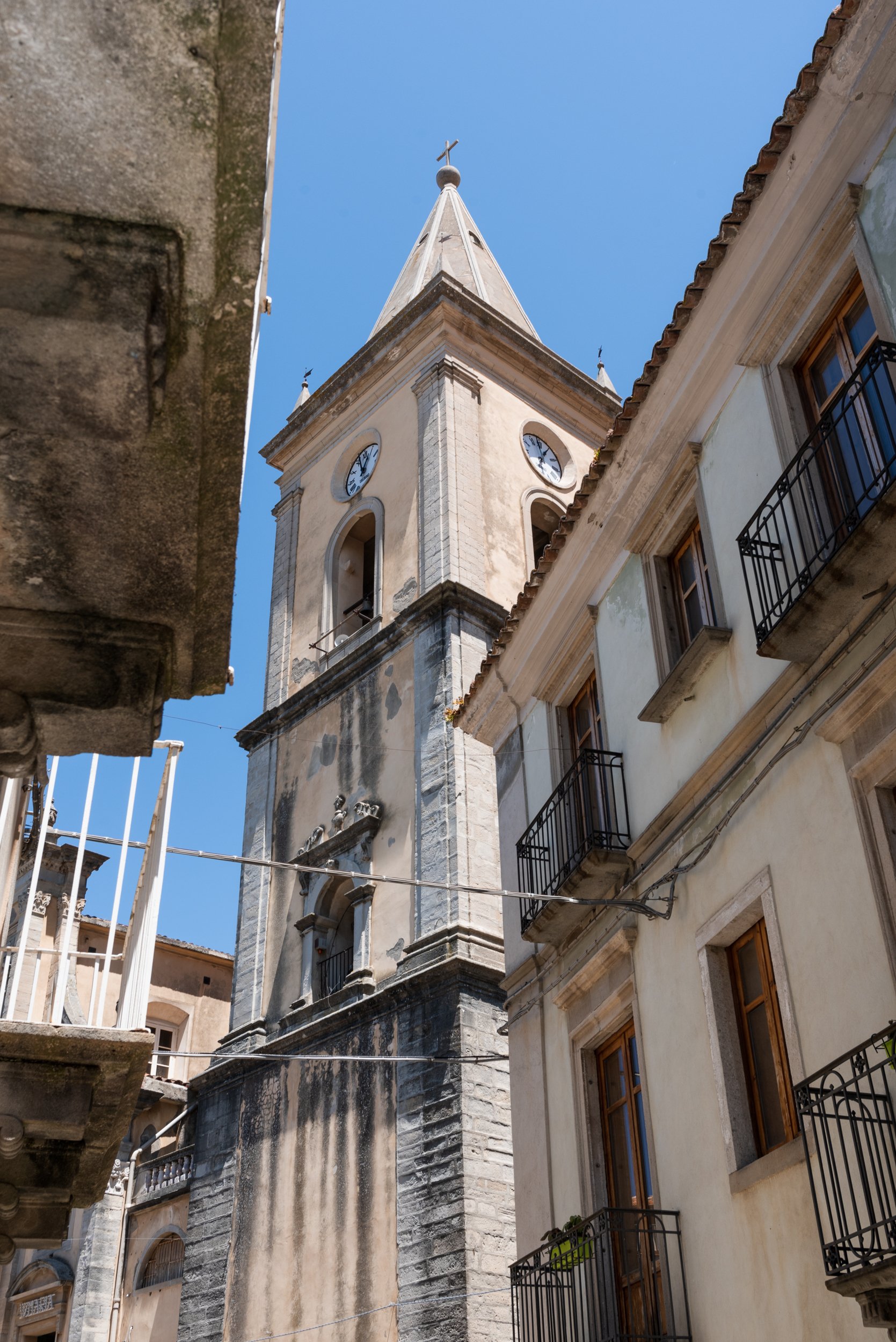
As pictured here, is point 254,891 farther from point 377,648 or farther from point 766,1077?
point 766,1077

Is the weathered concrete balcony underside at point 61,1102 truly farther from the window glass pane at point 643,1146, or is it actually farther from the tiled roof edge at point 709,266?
the tiled roof edge at point 709,266

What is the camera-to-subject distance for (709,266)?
29.3ft

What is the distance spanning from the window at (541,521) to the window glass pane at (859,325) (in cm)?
1591

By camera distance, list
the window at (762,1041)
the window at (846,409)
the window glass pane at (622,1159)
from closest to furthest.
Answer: the window at (846,409) → the window at (762,1041) → the window glass pane at (622,1159)

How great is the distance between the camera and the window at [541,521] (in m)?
24.4

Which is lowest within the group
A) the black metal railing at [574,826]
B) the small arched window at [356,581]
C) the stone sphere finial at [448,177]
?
the black metal railing at [574,826]

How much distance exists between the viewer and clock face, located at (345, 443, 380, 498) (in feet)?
80.8

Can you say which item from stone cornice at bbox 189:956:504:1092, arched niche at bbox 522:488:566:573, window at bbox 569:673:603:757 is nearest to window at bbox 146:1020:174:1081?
stone cornice at bbox 189:956:504:1092

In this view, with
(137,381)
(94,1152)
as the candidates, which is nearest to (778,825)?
(94,1152)

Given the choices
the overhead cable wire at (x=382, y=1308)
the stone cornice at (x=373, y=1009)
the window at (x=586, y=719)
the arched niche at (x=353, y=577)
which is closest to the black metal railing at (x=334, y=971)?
the stone cornice at (x=373, y=1009)

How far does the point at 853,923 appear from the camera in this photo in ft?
21.9

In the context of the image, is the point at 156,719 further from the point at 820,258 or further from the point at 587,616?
the point at 587,616

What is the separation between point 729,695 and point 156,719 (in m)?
5.70

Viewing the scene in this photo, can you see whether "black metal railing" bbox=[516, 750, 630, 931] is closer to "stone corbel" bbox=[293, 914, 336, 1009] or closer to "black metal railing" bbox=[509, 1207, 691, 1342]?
"black metal railing" bbox=[509, 1207, 691, 1342]
